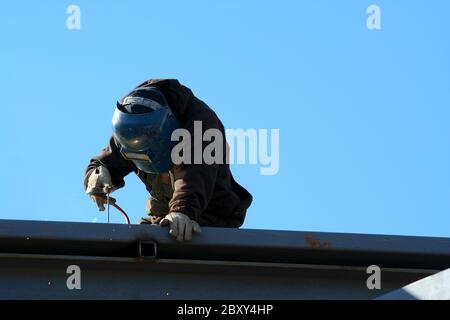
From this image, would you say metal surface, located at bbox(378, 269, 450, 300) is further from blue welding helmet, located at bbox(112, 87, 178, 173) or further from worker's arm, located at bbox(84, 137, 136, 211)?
worker's arm, located at bbox(84, 137, 136, 211)

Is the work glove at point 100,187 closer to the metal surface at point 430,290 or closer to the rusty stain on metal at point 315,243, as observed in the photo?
the rusty stain on metal at point 315,243

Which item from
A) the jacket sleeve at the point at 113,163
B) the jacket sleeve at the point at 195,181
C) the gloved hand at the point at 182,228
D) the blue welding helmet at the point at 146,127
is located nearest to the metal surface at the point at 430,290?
the gloved hand at the point at 182,228

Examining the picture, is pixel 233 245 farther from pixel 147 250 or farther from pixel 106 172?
pixel 106 172

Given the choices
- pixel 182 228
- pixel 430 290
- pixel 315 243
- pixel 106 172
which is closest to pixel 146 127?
pixel 106 172

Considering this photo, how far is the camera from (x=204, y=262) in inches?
243

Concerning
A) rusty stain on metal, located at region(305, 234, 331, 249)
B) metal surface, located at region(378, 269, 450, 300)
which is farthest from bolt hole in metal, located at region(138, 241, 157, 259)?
metal surface, located at region(378, 269, 450, 300)

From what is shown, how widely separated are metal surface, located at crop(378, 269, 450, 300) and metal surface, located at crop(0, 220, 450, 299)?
1.69 m

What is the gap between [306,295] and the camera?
20.3 feet

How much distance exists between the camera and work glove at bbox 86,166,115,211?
27.3ft

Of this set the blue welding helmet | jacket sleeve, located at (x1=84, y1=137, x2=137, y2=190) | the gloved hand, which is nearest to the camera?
the gloved hand

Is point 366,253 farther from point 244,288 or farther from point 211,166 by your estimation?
point 211,166

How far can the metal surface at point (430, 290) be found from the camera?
4.16 meters
